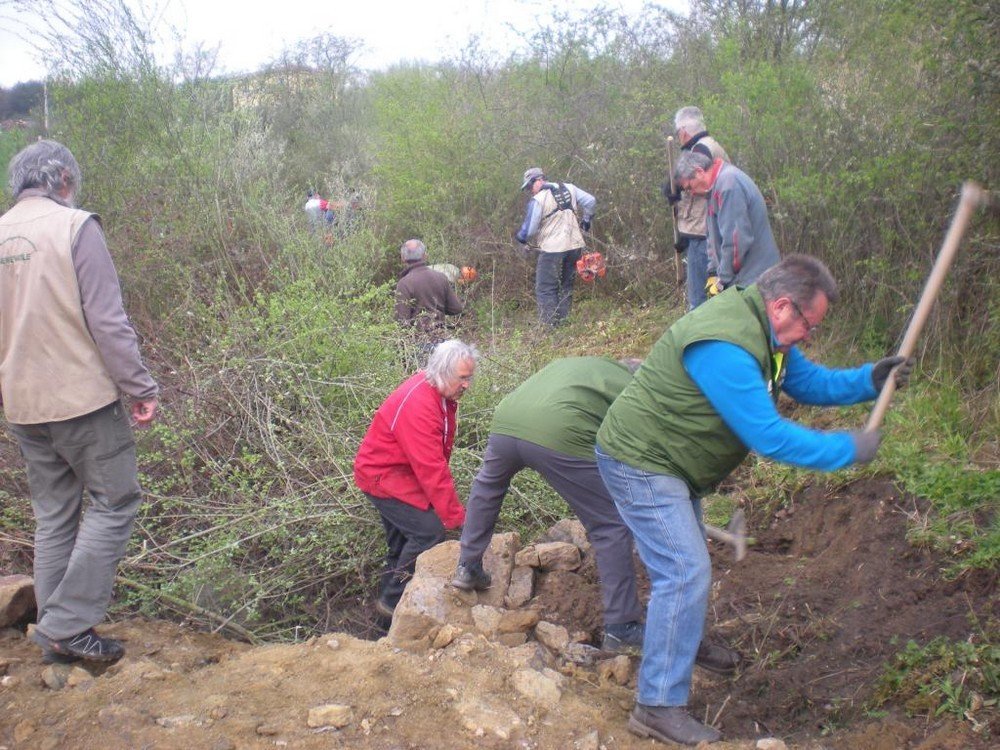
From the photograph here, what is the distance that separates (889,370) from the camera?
3.57m

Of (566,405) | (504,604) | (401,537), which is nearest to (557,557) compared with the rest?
(504,604)

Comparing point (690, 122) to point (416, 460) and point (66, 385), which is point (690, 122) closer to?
point (416, 460)

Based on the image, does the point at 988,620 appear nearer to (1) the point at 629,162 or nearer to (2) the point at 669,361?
(2) the point at 669,361

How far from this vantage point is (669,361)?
3.40 meters

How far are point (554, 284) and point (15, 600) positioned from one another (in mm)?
7584

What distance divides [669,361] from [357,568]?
2.92 m

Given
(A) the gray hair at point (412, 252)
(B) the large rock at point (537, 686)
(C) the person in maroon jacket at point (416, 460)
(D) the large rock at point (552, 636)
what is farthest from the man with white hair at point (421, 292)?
(B) the large rock at point (537, 686)

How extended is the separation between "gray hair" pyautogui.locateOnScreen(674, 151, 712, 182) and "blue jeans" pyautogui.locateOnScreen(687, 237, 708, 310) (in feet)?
4.06

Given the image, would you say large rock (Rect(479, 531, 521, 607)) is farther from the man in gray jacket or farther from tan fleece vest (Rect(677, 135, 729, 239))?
tan fleece vest (Rect(677, 135, 729, 239))

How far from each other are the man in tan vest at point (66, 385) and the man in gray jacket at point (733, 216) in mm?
4138

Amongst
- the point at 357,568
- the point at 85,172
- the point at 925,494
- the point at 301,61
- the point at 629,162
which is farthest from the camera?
the point at 301,61

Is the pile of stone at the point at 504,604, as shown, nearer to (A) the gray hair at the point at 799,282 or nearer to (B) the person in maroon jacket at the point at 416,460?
(B) the person in maroon jacket at the point at 416,460

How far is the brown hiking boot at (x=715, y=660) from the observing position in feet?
13.9

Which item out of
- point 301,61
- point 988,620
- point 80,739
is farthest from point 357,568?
point 301,61
